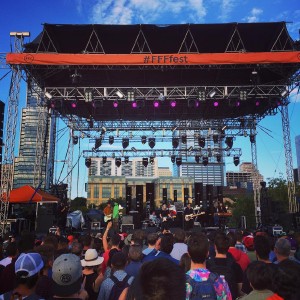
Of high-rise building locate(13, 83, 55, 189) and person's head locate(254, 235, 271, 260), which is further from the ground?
high-rise building locate(13, 83, 55, 189)

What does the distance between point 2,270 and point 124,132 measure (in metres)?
21.0

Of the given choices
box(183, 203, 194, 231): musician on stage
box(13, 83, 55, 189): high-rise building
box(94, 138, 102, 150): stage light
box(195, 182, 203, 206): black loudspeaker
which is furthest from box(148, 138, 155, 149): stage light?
box(13, 83, 55, 189): high-rise building

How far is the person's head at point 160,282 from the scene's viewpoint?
156 centimetres

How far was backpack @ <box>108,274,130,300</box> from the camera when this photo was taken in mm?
3158

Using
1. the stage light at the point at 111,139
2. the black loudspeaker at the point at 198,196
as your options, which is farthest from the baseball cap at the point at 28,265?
the stage light at the point at 111,139

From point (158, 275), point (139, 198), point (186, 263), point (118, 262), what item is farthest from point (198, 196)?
point (158, 275)

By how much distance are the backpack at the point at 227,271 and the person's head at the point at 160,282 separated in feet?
7.37

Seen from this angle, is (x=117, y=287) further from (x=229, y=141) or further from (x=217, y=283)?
(x=229, y=141)

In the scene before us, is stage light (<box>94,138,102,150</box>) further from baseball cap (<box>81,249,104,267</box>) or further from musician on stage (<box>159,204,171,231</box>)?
baseball cap (<box>81,249,104,267</box>)

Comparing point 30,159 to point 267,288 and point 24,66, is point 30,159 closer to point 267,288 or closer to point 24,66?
point 24,66

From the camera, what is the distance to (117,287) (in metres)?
3.24

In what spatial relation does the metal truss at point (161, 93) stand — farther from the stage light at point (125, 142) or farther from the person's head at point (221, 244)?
the person's head at point (221, 244)

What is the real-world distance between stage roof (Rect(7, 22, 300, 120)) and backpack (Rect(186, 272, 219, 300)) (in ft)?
48.8

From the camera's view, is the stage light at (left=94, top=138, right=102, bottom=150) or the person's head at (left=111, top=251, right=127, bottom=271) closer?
the person's head at (left=111, top=251, right=127, bottom=271)
